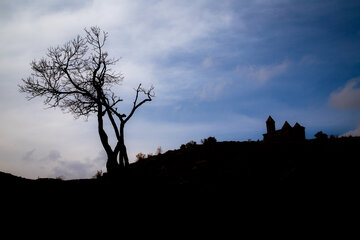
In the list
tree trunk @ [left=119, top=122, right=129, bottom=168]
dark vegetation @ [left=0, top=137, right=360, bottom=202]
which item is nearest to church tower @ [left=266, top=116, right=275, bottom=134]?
dark vegetation @ [left=0, top=137, right=360, bottom=202]

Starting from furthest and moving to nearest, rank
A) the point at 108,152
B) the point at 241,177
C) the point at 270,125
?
the point at 270,125
the point at 108,152
the point at 241,177

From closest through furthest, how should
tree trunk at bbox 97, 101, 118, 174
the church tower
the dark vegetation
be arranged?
1. the dark vegetation
2. tree trunk at bbox 97, 101, 118, 174
3. the church tower

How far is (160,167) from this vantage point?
15.0 meters

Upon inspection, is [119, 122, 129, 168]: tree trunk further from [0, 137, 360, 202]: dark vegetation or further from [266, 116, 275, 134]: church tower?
[266, 116, 275, 134]: church tower

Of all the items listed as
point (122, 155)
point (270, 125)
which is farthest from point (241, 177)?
point (270, 125)

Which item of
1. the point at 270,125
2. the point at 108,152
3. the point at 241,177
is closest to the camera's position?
the point at 241,177

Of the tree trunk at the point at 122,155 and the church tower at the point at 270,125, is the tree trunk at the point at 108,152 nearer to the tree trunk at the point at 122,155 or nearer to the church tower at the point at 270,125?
the tree trunk at the point at 122,155

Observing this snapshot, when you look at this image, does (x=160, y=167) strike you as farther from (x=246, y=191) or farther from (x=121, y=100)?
(x=246, y=191)

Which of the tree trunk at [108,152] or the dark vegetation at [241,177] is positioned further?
the tree trunk at [108,152]

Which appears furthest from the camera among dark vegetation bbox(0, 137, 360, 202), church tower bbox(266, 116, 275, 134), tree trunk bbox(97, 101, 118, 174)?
church tower bbox(266, 116, 275, 134)

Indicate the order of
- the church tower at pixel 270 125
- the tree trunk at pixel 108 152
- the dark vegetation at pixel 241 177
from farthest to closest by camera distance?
the church tower at pixel 270 125 < the tree trunk at pixel 108 152 < the dark vegetation at pixel 241 177

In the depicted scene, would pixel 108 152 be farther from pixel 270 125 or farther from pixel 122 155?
pixel 270 125

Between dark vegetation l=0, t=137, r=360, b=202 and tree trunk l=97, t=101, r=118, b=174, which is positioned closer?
dark vegetation l=0, t=137, r=360, b=202

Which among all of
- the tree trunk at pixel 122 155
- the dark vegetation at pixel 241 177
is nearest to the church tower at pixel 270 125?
the dark vegetation at pixel 241 177
